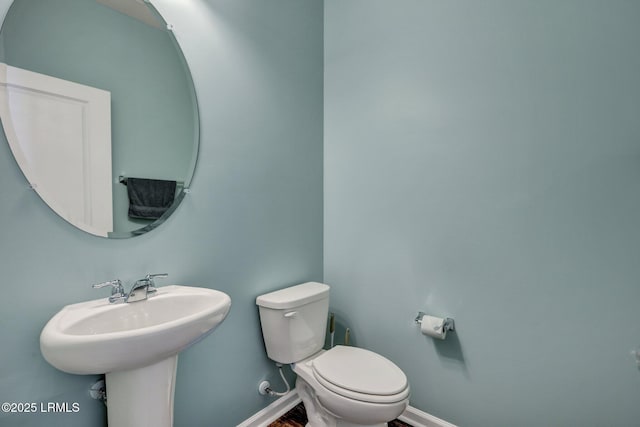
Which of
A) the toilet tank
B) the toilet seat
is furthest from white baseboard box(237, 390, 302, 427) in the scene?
the toilet seat

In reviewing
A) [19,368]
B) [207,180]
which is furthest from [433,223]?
[19,368]

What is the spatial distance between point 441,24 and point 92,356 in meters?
1.93

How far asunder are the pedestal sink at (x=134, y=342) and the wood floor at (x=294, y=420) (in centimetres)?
77

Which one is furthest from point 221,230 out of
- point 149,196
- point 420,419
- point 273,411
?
point 420,419

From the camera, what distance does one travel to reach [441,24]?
57.8 inches

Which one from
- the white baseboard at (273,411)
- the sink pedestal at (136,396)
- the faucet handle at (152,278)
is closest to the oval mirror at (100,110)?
the faucet handle at (152,278)

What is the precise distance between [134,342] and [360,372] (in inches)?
36.9

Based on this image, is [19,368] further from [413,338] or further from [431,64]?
[431,64]

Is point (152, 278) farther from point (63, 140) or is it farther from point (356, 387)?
point (356, 387)

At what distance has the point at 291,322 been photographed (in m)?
1.43

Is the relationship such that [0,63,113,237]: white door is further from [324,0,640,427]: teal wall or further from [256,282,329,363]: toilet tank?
[324,0,640,427]: teal wall

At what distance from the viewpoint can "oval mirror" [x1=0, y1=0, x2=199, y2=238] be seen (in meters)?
0.88

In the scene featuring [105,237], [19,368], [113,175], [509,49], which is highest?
[509,49]

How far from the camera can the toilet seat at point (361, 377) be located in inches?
45.4
